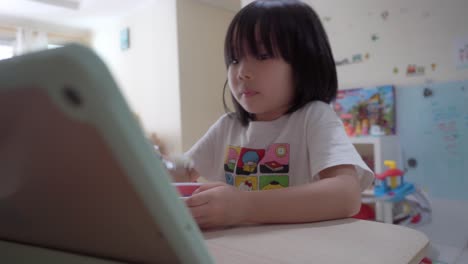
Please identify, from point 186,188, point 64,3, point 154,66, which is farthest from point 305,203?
point 64,3

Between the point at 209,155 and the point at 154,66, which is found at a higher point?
the point at 154,66

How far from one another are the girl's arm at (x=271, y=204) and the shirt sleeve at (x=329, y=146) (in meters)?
0.08

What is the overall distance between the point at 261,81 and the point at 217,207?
1.26 ft

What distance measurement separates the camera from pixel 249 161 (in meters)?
0.79

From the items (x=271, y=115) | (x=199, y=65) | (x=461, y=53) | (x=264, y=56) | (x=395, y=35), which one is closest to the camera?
(x=264, y=56)

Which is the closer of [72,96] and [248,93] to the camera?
[72,96]

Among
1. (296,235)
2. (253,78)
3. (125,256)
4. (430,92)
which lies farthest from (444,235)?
(125,256)

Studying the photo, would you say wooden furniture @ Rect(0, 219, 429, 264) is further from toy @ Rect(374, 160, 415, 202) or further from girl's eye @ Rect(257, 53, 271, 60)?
toy @ Rect(374, 160, 415, 202)

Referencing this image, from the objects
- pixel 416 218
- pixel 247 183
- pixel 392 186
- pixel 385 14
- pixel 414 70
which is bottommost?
pixel 416 218

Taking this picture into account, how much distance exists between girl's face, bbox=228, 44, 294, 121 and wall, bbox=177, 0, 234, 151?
2064 millimetres

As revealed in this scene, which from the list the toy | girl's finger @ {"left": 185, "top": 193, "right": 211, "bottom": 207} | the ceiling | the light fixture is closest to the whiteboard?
the toy

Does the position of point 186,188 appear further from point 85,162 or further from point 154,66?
point 154,66

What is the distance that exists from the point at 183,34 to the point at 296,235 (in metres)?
2.65

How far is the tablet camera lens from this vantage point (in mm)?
126
